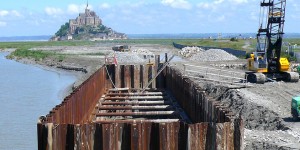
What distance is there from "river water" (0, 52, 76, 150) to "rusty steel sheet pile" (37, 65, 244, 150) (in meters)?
4.07

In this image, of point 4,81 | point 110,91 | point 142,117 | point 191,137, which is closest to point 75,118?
point 142,117

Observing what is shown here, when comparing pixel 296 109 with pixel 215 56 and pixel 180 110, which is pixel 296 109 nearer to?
pixel 180 110

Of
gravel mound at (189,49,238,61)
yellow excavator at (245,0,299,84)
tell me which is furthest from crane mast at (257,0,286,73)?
gravel mound at (189,49,238,61)

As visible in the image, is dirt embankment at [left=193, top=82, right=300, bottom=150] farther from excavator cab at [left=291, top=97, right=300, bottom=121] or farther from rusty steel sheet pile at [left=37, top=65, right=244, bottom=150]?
rusty steel sheet pile at [left=37, top=65, right=244, bottom=150]

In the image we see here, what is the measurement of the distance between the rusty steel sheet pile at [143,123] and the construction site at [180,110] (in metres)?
0.02

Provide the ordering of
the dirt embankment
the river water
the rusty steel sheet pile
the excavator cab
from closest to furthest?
the rusty steel sheet pile → the dirt embankment → the excavator cab → the river water

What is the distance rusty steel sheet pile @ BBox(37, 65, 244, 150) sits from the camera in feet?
23.3

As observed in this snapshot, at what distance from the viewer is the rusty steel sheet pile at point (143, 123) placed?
7.11m

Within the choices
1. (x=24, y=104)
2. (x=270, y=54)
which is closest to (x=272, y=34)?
(x=270, y=54)

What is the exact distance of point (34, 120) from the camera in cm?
2288

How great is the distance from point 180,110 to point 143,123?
8.03 metres

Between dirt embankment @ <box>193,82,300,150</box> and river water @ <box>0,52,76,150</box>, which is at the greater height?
dirt embankment @ <box>193,82,300,150</box>

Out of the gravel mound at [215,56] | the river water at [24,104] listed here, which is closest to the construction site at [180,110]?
the river water at [24,104]

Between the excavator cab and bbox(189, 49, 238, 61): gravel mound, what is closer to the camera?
the excavator cab
